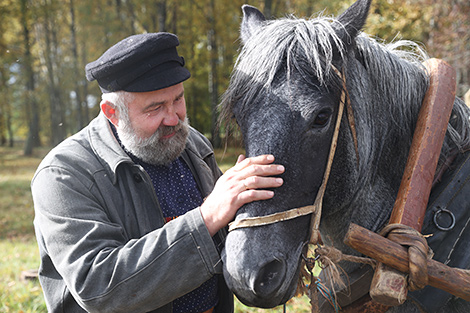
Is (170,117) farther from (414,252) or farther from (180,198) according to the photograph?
(414,252)

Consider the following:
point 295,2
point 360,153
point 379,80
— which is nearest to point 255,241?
point 360,153

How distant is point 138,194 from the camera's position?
7.20ft

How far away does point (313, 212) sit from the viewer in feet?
6.11

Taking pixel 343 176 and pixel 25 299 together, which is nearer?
pixel 343 176

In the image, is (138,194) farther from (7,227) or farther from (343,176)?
(7,227)

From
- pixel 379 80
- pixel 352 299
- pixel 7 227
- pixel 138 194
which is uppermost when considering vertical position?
pixel 379 80

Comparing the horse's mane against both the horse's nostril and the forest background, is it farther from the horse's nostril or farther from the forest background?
the forest background

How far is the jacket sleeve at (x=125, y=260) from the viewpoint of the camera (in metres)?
1.81

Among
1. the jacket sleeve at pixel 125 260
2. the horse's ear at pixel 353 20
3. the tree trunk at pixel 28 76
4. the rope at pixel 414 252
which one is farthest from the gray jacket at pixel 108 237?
the tree trunk at pixel 28 76

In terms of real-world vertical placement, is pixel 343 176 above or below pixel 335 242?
above

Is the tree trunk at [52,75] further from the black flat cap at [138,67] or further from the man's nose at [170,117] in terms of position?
the man's nose at [170,117]

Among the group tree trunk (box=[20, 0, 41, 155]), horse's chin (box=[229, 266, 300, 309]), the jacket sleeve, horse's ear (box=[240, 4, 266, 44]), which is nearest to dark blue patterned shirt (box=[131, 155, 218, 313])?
the jacket sleeve

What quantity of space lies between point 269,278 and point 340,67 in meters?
1.11

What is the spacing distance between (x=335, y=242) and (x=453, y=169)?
758mm
